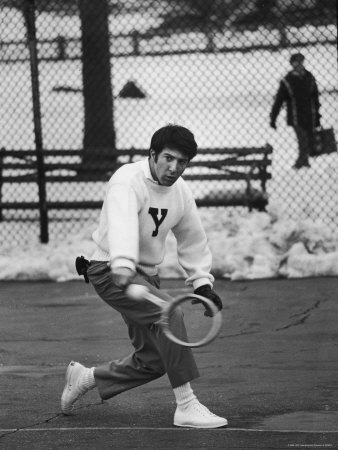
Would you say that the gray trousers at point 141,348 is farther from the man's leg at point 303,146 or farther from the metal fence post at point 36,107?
the man's leg at point 303,146

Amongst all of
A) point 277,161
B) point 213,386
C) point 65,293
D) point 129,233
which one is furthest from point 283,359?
point 277,161

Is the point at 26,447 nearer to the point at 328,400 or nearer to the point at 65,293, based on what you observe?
the point at 328,400

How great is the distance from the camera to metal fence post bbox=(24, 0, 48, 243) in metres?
12.2

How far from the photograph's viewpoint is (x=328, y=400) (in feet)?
20.9

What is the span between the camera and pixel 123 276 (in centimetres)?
548

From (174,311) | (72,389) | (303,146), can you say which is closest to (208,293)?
(174,311)

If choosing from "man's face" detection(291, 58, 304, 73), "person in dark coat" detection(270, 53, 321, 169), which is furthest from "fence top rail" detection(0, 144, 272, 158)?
"man's face" detection(291, 58, 304, 73)

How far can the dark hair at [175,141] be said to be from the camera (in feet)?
18.8

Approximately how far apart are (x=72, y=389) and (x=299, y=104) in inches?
396

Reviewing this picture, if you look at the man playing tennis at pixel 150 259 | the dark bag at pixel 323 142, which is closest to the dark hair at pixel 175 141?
the man playing tennis at pixel 150 259

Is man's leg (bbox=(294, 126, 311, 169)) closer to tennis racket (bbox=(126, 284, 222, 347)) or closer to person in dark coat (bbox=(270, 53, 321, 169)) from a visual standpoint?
person in dark coat (bbox=(270, 53, 321, 169))

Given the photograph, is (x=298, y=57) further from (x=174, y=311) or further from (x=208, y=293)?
(x=174, y=311)

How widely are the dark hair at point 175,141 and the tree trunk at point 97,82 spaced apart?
7692 millimetres

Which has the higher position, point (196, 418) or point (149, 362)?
point (149, 362)
